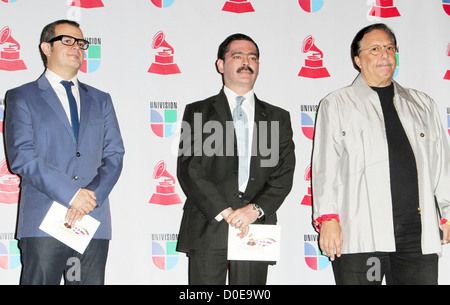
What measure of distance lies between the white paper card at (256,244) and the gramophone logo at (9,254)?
1.59 m

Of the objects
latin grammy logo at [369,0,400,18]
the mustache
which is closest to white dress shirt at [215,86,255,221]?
the mustache

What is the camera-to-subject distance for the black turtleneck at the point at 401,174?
2.56 metres

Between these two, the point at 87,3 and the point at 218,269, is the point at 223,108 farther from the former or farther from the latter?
the point at 87,3

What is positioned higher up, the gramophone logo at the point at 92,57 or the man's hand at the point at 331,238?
the gramophone logo at the point at 92,57

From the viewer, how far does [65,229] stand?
8.42ft

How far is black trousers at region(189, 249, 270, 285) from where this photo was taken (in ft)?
8.55

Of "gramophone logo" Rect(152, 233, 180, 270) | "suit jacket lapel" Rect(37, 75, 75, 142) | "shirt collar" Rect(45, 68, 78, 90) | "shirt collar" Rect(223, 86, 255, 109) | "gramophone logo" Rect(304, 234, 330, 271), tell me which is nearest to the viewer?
"suit jacket lapel" Rect(37, 75, 75, 142)

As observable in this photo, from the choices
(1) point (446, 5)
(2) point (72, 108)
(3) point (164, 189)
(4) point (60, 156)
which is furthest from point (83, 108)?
(1) point (446, 5)

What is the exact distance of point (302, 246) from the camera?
3.53 meters

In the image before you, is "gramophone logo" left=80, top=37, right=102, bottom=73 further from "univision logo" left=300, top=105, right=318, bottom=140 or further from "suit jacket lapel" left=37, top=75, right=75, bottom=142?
"univision logo" left=300, top=105, right=318, bottom=140

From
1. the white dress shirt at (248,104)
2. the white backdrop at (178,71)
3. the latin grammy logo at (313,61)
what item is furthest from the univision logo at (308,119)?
the white dress shirt at (248,104)

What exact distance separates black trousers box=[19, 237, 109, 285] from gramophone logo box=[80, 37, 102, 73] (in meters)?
1.33

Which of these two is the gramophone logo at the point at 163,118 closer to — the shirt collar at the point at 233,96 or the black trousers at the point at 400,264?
the shirt collar at the point at 233,96

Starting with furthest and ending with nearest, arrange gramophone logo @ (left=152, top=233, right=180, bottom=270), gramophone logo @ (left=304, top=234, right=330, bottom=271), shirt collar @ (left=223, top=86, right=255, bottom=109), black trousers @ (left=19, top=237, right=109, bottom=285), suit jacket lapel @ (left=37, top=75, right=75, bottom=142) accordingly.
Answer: gramophone logo @ (left=304, top=234, right=330, bottom=271), gramophone logo @ (left=152, top=233, right=180, bottom=270), shirt collar @ (left=223, top=86, right=255, bottom=109), suit jacket lapel @ (left=37, top=75, right=75, bottom=142), black trousers @ (left=19, top=237, right=109, bottom=285)
